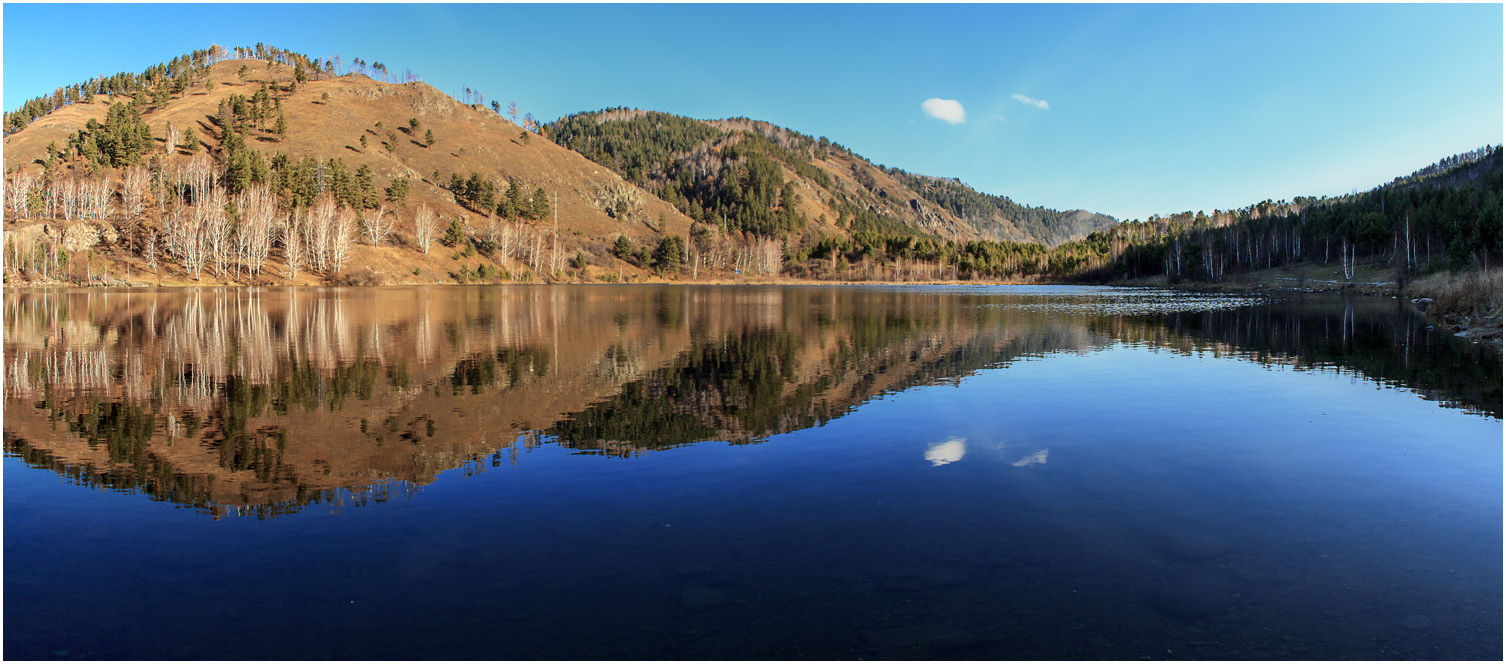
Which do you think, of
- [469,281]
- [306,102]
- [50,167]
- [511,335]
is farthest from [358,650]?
[306,102]

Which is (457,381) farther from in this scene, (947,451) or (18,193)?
(18,193)

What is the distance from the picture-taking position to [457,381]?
2022 cm

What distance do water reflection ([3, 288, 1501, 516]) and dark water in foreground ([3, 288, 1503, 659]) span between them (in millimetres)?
150

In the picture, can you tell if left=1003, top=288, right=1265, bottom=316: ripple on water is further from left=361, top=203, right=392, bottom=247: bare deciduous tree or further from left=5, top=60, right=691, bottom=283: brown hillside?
left=361, top=203, right=392, bottom=247: bare deciduous tree

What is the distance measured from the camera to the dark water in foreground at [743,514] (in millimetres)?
6633

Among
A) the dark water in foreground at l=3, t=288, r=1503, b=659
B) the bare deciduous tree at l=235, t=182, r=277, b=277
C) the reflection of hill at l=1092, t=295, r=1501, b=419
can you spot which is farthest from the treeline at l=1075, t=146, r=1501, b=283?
the bare deciduous tree at l=235, t=182, r=277, b=277

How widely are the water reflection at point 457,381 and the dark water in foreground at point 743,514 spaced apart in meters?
0.15

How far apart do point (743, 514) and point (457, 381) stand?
13.0 metres

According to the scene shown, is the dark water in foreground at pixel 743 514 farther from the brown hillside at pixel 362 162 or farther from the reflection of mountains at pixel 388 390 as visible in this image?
the brown hillside at pixel 362 162

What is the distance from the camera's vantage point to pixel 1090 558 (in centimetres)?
818

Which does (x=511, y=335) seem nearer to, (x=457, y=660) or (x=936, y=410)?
(x=936, y=410)

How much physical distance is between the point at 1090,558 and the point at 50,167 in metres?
172

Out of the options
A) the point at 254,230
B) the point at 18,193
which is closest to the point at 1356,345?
the point at 254,230

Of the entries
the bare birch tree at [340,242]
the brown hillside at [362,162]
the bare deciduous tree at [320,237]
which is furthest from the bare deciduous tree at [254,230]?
the bare birch tree at [340,242]
